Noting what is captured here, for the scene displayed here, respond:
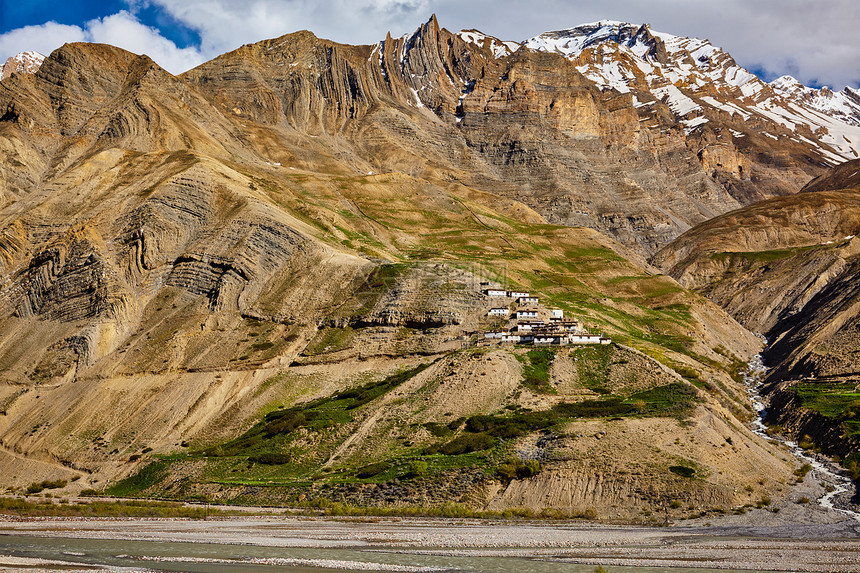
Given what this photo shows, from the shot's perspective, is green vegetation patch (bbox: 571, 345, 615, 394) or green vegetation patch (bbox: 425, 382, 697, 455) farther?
green vegetation patch (bbox: 571, 345, 615, 394)

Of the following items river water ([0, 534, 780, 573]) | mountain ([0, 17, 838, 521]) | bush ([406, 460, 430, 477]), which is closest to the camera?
river water ([0, 534, 780, 573])

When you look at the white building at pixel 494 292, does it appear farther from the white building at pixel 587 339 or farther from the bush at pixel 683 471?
the bush at pixel 683 471

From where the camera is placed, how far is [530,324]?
106 meters

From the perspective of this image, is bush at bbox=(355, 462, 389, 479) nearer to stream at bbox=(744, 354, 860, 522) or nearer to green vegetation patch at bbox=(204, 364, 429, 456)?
green vegetation patch at bbox=(204, 364, 429, 456)

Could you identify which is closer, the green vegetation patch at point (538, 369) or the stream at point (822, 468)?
the stream at point (822, 468)

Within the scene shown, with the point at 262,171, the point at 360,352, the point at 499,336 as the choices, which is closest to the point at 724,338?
the point at 499,336

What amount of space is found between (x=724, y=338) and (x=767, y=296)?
37.8 meters

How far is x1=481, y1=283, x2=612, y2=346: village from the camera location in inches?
4001

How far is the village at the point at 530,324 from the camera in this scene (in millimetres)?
101625

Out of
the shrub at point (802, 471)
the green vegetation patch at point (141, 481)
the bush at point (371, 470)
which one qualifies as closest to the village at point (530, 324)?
the shrub at point (802, 471)

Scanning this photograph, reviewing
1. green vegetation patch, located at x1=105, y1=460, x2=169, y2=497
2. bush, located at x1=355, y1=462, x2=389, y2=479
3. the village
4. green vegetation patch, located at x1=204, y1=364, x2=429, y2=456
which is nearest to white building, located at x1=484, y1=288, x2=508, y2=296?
the village

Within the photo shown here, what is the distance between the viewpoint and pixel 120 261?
13250cm

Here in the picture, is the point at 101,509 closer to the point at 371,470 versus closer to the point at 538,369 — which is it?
the point at 371,470

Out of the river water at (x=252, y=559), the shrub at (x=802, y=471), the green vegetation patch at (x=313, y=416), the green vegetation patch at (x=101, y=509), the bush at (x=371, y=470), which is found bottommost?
the river water at (x=252, y=559)
